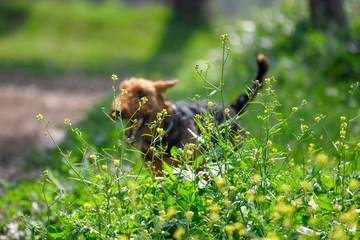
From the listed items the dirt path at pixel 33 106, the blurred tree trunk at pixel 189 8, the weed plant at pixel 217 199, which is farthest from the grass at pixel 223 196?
the blurred tree trunk at pixel 189 8

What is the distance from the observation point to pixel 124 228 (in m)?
2.18

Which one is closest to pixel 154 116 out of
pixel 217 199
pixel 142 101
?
pixel 142 101

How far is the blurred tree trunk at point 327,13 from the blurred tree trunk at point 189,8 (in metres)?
11.0

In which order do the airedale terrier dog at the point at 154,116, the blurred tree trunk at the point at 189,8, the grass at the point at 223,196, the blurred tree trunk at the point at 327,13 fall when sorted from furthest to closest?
the blurred tree trunk at the point at 189,8 < the blurred tree trunk at the point at 327,13 < the airedale terrier dog at the point at 154,116 < the grass at the point at 223,196

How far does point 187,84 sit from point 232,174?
20.4ft

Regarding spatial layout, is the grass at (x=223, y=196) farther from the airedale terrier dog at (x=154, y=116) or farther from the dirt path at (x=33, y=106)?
the dirt path at (x=33, y=106)

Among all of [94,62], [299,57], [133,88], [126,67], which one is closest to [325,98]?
[299,57]

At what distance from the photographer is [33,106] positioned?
9.98 meters

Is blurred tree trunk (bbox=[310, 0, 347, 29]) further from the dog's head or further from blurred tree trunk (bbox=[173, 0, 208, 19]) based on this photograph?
blurred tree trunk (bbox=[173, 0, 208, 19])

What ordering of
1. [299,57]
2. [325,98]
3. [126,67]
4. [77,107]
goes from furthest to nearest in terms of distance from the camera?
[126,67], [77,107], [299,57], [325,98]

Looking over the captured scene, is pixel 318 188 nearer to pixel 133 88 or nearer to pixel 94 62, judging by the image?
pixel 133 88

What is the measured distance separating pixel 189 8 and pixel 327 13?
11322mm

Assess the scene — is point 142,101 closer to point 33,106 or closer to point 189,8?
point 33,106

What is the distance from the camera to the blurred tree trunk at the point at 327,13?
9.12 metres
